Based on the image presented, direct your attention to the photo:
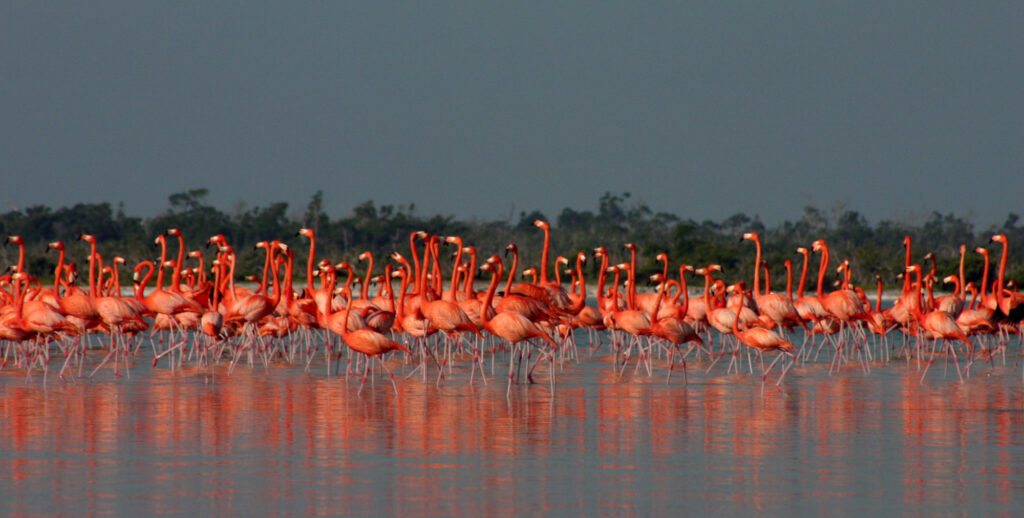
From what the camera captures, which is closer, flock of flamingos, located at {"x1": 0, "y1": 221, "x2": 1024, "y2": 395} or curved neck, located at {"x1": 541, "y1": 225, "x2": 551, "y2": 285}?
flock of flamingos, located at {"x1": 0, "y1": 221, "x2": 1024, "y2": 395}

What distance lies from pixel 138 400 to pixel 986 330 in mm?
10822

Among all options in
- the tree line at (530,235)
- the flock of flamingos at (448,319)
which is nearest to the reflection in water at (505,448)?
the flock of flamingos at (448,319)

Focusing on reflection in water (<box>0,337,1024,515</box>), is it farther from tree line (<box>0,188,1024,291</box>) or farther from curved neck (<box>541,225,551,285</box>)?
tree line (<box>0,188,1024,291</box>)

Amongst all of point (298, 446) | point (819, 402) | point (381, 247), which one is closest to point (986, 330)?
point (819, 402)

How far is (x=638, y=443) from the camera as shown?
10.2 metres

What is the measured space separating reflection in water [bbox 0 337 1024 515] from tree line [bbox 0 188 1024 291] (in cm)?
2973

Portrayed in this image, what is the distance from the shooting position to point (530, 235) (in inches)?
2955

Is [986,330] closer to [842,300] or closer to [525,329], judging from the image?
[842,300]

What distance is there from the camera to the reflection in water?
7895 mm

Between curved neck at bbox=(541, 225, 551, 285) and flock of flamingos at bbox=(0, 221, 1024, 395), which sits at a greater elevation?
curved neck at bbox=(541, 225, 551, 285)

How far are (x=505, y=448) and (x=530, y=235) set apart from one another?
65193 millimetres

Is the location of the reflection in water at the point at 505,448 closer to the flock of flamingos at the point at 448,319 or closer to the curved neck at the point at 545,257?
the flock of flamingos at the point at 448,319

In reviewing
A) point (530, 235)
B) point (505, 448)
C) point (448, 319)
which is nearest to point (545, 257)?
point (448, 319)

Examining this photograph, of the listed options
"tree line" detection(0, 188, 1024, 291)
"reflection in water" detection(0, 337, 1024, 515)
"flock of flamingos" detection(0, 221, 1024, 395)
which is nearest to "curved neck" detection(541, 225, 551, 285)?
"flock of flamingos" detection(0, 221, 1024, 395)
